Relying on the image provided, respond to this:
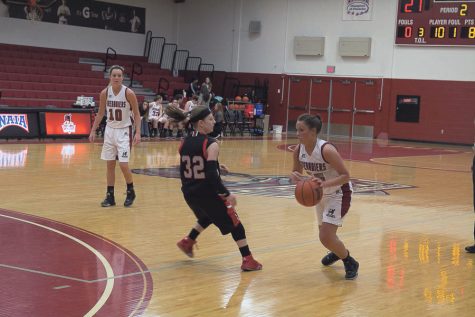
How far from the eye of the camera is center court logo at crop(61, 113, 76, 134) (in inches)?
868

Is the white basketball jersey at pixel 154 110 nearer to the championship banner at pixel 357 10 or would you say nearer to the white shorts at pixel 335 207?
the championship banner at pixel 357 10

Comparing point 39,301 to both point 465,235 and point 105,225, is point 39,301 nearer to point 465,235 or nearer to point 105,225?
point 105,225

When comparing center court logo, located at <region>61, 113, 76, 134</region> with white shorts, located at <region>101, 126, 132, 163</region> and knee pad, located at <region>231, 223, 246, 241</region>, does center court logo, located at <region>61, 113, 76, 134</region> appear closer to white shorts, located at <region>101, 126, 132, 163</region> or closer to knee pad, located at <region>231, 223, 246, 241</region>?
white shorts, located at <region>101, 126, 132, 163</region>

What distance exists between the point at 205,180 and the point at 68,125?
15935mm

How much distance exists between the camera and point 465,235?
31.2 ft

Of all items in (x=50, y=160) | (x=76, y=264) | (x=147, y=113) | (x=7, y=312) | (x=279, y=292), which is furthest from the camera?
(x=147, y=113)

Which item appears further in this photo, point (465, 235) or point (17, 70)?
point (17, 70)

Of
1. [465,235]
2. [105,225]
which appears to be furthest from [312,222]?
[105,225]

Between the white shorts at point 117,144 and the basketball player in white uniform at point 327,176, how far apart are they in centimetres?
381

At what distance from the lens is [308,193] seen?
663 cm

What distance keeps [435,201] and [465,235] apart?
10.3 ft

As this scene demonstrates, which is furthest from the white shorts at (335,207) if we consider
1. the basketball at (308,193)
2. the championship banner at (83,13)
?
the championship banner at (83,13)

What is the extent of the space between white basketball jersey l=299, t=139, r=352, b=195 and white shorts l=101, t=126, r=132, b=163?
3.90 metres

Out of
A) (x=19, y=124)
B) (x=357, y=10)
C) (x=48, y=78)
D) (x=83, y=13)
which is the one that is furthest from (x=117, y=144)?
(x=83, y=13)
